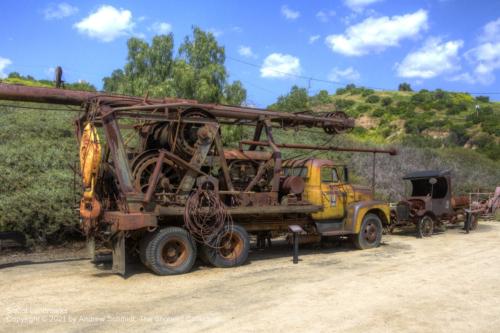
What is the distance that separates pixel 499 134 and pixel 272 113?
43.5 meters

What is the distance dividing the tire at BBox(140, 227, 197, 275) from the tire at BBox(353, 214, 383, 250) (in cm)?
511

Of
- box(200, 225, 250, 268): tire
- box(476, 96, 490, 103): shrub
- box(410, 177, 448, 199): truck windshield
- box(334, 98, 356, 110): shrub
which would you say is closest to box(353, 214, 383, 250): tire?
box(200, 225, 250, 268): tire

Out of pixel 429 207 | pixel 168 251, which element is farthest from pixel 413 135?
pixel 168 251

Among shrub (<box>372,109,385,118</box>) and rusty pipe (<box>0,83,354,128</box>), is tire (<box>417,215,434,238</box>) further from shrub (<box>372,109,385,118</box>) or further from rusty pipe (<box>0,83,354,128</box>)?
shrub (<box>372,109,385,118</box>)

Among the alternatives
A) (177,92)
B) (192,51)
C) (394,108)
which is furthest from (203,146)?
(394,108)

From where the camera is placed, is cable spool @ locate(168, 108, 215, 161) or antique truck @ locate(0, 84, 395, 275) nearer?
antique truck @ locate(0, 84, 395, 275)

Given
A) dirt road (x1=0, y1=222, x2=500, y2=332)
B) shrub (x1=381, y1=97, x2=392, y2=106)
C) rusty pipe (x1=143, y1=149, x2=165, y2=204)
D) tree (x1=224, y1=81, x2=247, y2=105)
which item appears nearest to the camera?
dirt road (x1=0, y1=222, x2=500, y2=332)

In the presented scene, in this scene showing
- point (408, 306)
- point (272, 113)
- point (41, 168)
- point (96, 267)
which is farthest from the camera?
point (41, 168)

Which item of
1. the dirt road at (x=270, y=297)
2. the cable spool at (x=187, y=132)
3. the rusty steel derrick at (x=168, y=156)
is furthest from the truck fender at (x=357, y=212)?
the cable spool at (x=187, y=132)

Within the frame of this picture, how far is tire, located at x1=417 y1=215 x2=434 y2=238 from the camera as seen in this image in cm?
1605

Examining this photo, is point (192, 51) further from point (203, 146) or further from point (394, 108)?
point (394, 108)

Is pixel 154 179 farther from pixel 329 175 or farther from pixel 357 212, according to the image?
pixel 357 212

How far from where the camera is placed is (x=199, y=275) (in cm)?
977

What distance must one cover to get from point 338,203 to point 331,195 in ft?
1.13
